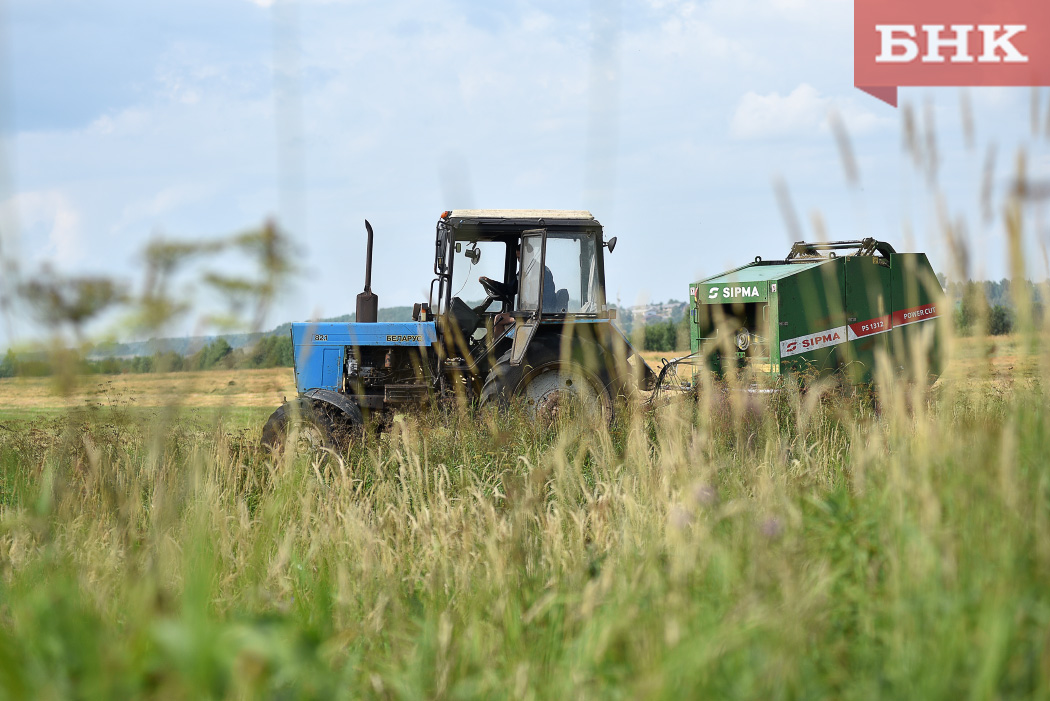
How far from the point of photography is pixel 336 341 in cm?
880

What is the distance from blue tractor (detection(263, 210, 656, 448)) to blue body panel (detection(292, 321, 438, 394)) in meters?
0.02

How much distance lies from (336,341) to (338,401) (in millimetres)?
1248

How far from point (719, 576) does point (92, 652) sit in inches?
58.5

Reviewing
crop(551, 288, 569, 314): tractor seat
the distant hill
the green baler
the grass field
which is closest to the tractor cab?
crop(551, 288, 569, 314): tractor seat

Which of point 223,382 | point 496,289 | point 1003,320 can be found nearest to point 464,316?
point 496,289

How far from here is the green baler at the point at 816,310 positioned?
10.7 meters

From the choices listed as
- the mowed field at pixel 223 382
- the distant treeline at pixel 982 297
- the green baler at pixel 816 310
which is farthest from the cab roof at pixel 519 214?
the distant treeline at pixel 982 297

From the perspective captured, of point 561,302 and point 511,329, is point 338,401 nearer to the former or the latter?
point 511,329

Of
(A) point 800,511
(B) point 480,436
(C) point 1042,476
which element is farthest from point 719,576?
(B) point 480,436

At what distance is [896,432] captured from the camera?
315cm

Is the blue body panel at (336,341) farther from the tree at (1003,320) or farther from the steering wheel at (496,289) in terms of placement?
the tree at (1003,320)

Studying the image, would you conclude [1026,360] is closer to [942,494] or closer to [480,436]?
[942,494]

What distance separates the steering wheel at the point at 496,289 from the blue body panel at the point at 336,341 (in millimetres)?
720

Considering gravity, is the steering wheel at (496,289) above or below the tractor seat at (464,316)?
above
